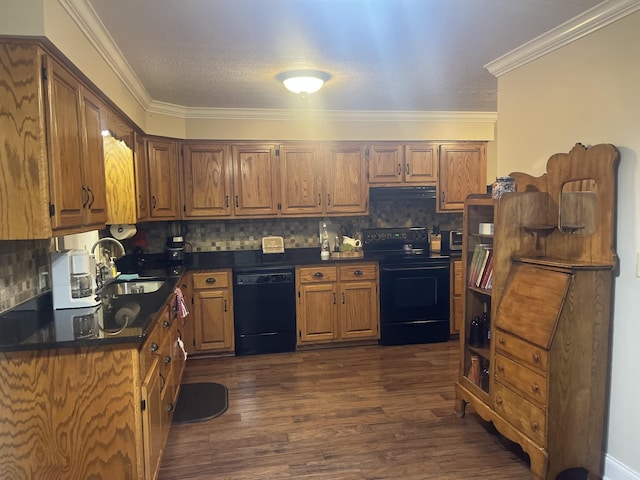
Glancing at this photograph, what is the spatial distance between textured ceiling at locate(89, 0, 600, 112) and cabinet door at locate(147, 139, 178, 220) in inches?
19.8

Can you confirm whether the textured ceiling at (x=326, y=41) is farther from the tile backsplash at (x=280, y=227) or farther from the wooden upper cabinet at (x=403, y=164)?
the tile backsplash at (x=280, y=227)

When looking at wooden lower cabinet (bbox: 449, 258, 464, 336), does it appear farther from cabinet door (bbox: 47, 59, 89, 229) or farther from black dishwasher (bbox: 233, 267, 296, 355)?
cabinet door (bbox: 47, 59, 89, 229)

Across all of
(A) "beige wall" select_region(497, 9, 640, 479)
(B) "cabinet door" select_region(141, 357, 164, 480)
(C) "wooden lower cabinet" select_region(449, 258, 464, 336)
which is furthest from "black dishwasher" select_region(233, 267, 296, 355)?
(A) "beige wall" select_region(497, 9, 640, 479)

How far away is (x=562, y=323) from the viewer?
2160 mm

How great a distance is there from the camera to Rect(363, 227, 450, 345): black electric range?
4.46 metres

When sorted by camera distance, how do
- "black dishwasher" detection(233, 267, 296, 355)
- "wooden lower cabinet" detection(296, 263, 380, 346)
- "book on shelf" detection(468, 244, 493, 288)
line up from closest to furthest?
"book on shelf" detection(468, 244, 493, 288)
"black dishwasher" detection(233, 267, 296, 355)
"wooden lower cabinet" detection(296, 263, 380, 346)

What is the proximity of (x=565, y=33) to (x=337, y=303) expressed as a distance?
114 inches

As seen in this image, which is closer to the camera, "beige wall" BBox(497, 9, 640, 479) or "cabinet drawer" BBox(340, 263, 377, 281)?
"beige wall" BBox(497, 9, 640, 479)

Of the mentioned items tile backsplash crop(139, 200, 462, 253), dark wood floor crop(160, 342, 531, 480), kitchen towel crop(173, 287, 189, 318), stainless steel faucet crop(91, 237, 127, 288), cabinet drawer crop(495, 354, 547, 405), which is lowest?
dark wood floor crop(160, 342, 531, 480)

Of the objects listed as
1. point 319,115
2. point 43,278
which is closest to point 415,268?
point 319,115

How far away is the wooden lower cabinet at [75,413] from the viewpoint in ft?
6.10

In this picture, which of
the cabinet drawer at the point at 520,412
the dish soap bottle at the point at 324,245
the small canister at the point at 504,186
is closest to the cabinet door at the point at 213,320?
the dish soap bottle at the point at 324,245

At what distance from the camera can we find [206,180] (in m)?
4.41

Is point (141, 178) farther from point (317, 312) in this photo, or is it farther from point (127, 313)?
point (317, 312)
